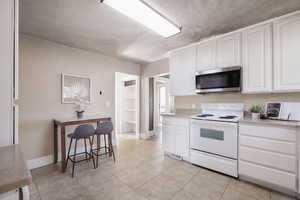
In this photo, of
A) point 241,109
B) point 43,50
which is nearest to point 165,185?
point 241,109

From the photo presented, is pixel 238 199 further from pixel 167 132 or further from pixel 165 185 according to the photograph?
pixel 167 132

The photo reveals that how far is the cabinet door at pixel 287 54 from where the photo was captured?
182 cm

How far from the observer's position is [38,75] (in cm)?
258

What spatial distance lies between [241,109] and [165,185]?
1.83m

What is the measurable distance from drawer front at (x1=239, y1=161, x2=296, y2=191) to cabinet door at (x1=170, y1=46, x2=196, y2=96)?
1.50m

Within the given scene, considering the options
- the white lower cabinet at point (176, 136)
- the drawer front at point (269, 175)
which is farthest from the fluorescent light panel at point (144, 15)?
the drawer front at point (269, 175)

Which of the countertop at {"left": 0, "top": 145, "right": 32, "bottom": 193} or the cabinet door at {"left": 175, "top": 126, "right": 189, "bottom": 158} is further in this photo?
the cabinet door at {"left": 175, "top": 126, "right": 189, "bottom": 158}

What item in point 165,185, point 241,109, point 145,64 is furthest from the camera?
point 145,64

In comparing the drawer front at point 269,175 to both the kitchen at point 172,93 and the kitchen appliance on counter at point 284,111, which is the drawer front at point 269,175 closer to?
the kitchen at point 172,93

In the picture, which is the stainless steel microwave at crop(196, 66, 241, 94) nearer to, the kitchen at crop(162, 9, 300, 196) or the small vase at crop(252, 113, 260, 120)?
the kitchen at crop(162, 9, 300, 196)

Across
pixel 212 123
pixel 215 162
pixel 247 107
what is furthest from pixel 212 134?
pixel 247 107

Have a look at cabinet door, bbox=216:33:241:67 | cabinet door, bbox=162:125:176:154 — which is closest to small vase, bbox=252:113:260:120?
cabinet door, bbox=216:33:241:67

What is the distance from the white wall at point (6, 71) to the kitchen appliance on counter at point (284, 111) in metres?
3.09

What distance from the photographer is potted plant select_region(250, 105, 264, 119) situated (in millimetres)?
2183
